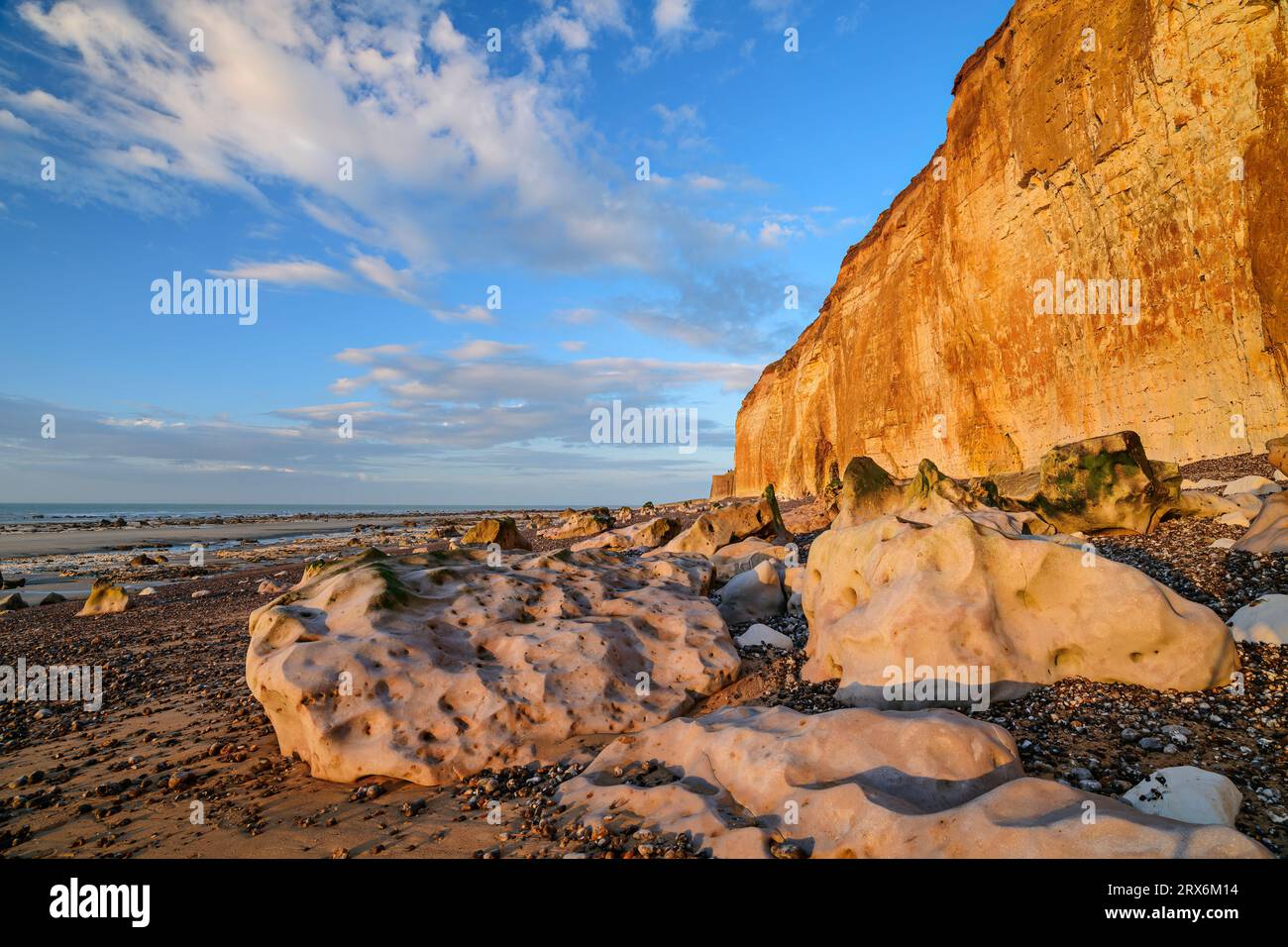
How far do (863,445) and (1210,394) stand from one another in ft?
66.4

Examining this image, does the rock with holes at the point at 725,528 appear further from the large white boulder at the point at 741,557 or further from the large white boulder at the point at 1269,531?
the large white boulder at the point at 1269,531

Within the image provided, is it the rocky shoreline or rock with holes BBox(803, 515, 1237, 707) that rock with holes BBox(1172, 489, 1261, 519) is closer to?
the rocky shoreline

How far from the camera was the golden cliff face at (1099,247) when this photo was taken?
1673 cm

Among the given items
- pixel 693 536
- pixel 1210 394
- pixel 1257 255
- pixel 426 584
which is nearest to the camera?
pixel 426 584

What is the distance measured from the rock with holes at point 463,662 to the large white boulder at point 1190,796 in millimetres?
3673

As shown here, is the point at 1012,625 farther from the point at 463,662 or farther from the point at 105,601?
the point at 105,601

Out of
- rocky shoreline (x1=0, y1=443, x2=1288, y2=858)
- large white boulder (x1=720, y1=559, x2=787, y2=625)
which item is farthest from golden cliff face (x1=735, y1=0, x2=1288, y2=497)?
large white boulder (x1=720, y1=559, x2=787, y2=625)

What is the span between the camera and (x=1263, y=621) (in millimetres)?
5430

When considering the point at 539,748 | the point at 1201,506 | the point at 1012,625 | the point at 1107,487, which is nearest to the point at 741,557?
the point at 1107,487

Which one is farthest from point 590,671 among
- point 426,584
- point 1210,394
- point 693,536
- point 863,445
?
point 863,445

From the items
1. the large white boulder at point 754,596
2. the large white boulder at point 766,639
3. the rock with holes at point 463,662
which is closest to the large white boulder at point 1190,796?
the rock with holes at point 463,662

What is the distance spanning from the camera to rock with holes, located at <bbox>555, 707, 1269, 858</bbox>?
8.73 ft

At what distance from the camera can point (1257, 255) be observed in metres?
16.7

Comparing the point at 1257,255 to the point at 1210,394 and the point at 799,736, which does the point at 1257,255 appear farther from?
the point at 799,736
